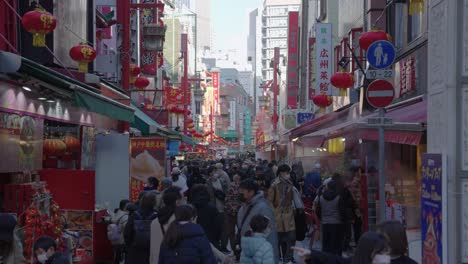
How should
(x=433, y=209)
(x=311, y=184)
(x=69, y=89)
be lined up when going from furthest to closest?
(x=311, y=184)
(x=69, y=89)
(x=433, y=209)

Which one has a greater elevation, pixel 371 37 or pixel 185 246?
pixel 371 37

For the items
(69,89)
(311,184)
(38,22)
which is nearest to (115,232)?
(69,89)

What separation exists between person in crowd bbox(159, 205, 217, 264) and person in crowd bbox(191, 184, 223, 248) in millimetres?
4497

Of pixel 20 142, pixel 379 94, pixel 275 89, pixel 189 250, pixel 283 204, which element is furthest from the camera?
pixel 275 89

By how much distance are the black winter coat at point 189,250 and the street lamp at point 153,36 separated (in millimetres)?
21181

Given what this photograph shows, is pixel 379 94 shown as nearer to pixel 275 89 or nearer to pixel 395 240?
pixel 395 240

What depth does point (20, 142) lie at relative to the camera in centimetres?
1130

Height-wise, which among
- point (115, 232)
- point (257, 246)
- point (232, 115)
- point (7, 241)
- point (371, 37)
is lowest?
point (115, 232)

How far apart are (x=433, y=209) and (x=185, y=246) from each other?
7.37ft

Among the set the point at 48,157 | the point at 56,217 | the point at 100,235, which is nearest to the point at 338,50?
the point at 48,157

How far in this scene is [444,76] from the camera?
20.6 ft

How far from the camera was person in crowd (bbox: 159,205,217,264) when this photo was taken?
6.28 metres

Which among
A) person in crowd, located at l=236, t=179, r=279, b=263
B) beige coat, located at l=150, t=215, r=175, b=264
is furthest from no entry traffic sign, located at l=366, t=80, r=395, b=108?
beige coat, located at l=150, t=215, r=175, b=264

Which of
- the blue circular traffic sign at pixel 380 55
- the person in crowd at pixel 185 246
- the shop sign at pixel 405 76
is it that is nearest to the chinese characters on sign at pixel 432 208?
the person in crowd at pixel 185 246
